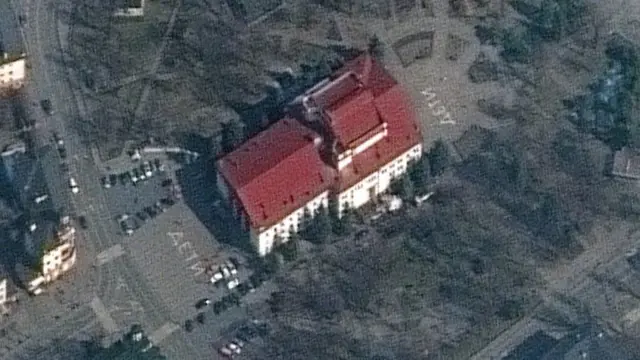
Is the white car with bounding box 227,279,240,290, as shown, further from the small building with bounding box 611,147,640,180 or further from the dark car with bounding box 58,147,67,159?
the small building with bounding box 611,147,640,180

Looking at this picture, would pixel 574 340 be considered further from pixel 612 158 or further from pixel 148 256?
pixel 148 256

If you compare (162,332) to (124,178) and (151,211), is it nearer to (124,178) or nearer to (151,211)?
(151,211)

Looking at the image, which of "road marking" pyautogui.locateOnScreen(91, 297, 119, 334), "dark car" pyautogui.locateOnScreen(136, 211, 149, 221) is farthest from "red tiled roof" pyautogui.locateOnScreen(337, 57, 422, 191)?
"road marking" pyautogui.locateOnScreen(91, 297, 119, 334)

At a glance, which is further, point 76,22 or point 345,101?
point 76,22

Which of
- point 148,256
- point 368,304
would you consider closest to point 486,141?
point 368,304

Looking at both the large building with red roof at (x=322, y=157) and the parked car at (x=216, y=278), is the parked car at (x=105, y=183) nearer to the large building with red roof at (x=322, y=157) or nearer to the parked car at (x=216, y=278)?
the large building with red roof at (x=322, y=157)

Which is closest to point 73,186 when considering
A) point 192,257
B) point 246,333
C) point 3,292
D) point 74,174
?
point 74,174
